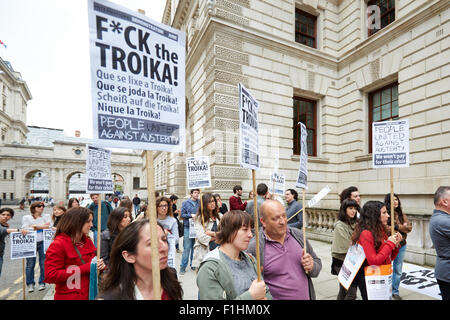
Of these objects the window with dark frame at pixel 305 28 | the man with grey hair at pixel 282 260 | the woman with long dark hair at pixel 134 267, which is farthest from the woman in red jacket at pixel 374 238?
the window with dark frame at pixel 305 28

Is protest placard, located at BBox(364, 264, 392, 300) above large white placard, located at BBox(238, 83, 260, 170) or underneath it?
underneath

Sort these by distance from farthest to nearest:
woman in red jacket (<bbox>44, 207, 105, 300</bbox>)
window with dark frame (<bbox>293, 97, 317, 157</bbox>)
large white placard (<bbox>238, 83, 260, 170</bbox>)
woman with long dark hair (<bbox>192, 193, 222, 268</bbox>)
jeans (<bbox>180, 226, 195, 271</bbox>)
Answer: window with dark frame (<bbox>293, 97, 317, 157</bbox>)
jeans (<bbox>180, 226, 195, 271</bbox>)
woman with long dark hair (<bbox>192, 193, 222, 268</bbox>)
woman in red jacket (<bbox>44, 207, 105, 300</bbox>)
large white placard (<bbox>238, 83, 260, 170</bbox>)

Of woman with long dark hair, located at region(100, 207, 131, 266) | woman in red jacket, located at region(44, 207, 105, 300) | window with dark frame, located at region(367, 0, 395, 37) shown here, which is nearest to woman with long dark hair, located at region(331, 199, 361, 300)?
woman with long dark hair, located at region(100, 207, 131, 266)

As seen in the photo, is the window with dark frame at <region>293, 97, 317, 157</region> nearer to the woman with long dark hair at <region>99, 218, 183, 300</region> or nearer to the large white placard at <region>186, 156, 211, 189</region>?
the large white placard at <region>186, 156, 211, 189</region>

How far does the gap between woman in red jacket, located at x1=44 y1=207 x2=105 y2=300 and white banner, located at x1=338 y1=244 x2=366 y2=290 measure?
2903 millimetres

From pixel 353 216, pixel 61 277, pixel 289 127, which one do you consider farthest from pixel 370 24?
pixel 61 277

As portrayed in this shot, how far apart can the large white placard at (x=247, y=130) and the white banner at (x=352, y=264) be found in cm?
168

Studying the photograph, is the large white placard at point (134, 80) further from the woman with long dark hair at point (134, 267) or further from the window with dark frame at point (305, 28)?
the window with dark frame at point (305, 28)

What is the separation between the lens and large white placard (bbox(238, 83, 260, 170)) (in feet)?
7.92

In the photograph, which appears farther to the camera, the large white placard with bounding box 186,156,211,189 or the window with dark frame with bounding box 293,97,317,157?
the window with dark frame with bounding box 293,97,317,157

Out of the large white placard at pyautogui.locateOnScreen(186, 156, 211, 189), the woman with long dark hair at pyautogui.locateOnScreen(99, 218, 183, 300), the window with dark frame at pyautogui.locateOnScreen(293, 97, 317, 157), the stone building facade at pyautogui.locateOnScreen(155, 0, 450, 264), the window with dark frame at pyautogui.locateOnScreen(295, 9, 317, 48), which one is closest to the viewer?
the woman with long dark hair at pyautogui.locateOnScreen(99, 218, 183, 300)

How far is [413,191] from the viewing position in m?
10.1
